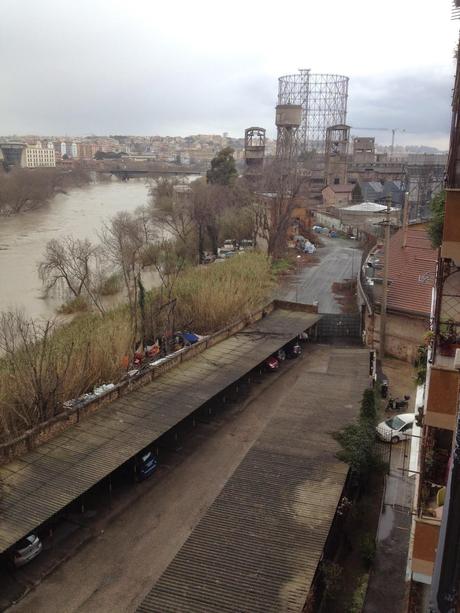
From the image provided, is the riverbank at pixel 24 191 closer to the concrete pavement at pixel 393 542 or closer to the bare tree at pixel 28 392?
the bare tree at pixel 28 392

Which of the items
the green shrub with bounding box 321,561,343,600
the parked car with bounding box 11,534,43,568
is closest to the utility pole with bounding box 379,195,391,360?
the green shrub with bounding box 321,561,343,600

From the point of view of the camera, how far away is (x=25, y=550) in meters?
8.25

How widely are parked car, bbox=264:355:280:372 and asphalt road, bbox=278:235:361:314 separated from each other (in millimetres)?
5021

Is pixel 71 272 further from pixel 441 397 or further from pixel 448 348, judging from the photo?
pixel 441 397

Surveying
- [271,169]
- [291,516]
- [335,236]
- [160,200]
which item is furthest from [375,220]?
[291,516]

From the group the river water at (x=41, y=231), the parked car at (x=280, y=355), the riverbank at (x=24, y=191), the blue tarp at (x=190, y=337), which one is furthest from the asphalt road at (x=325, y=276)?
the riverbank at (x=24, y=191)

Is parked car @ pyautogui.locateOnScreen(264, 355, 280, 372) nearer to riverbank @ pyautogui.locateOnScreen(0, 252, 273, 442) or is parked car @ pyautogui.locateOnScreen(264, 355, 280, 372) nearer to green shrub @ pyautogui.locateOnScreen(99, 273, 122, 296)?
riverbank @ pyautogui.locateOnScreen(0, 252, 273, 442)

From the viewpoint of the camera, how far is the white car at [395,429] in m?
11.8

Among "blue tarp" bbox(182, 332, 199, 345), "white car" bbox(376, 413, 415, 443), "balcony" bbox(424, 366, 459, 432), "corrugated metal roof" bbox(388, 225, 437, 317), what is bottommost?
"white car" bbox(376, 413, 415, 443)

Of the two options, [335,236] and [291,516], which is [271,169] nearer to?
[335,236]

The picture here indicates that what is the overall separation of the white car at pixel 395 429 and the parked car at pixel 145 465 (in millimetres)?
4633

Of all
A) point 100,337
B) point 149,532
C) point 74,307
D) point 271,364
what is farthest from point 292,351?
point 74,307

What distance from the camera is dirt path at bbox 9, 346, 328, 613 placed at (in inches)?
307

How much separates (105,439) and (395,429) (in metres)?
5.78
